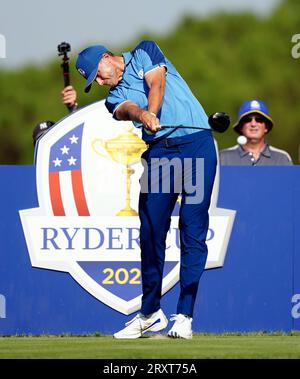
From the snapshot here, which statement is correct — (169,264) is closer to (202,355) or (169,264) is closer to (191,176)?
(191,176)

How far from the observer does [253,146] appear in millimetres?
12469

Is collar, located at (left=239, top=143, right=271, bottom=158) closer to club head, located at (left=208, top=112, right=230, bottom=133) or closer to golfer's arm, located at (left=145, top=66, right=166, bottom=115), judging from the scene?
club head, located at (left=208, top=112, right=230, bottom=133)

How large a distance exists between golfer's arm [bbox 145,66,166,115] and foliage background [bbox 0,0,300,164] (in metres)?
28.7

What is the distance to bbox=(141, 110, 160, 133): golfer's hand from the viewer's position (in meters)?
9.78

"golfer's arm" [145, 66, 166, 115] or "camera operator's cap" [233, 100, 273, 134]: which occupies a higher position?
"camera operator's cap" [233, 100, 273, 134]

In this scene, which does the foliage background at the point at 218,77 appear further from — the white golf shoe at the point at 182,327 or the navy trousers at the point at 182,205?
the white golf shoe at the point at 182,327

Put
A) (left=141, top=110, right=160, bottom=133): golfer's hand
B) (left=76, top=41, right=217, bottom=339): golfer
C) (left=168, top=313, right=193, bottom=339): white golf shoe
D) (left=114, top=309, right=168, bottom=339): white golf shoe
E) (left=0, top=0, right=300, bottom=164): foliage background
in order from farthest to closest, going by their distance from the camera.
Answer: (left=0, top=0, right=300, bottom=164): foliage background, (left=114, top=309, right=168, bottom=339): white golf shoe, (left=168, top=313, right=193, bottom=339): white golf shoe, (left=76, top=41, right=217, bottom=339): golfer, (left=141, top=110, right=160, bottom=133): golfer's hand

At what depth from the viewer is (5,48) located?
11.8 metres

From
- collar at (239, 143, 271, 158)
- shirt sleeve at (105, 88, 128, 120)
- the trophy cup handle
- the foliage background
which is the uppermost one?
the foliage background

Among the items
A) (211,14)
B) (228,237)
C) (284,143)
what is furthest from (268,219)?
(211,14)

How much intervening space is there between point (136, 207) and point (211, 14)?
3849cm

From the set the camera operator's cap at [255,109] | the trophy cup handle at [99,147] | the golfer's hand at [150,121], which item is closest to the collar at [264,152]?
the camera operator's cap at [255,109]

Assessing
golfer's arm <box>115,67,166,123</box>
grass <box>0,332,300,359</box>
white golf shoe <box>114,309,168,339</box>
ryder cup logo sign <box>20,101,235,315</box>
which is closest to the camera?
grass <box>0,332,300,359</box>

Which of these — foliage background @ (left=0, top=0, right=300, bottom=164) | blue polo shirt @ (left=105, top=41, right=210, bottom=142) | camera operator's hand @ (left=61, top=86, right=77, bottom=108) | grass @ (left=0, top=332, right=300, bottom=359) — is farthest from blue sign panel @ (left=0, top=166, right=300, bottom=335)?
foliage background @ (left=0, top=0, right=300, bottom=164)
